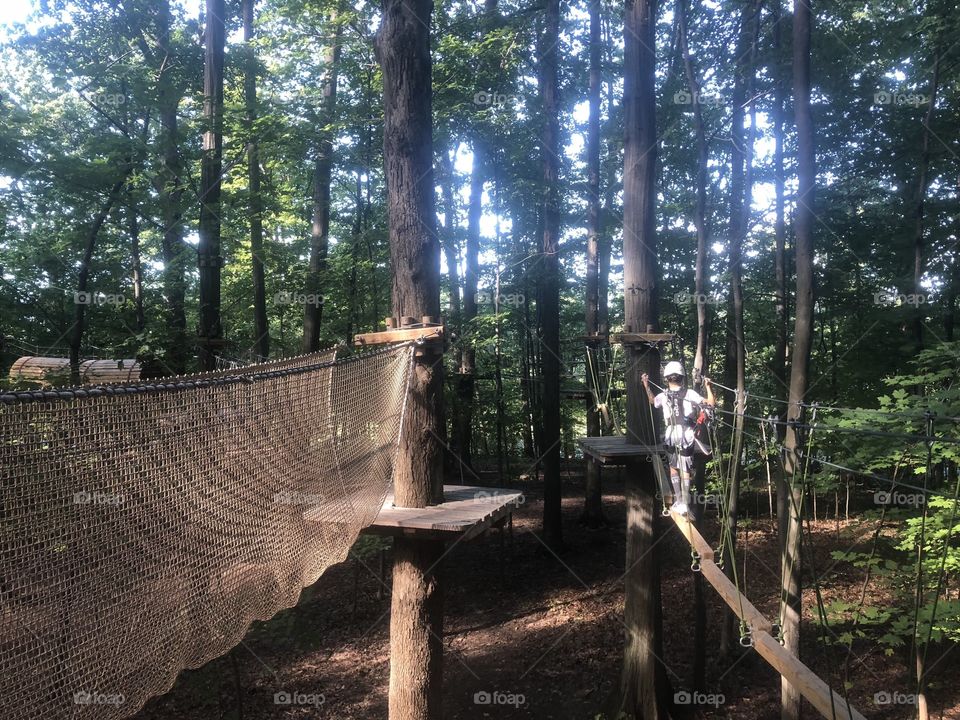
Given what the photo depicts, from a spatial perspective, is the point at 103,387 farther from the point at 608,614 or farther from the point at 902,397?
the point at 608,614

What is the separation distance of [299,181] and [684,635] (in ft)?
32.8

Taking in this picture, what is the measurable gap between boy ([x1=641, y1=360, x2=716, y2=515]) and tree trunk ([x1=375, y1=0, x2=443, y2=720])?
1.85 meters

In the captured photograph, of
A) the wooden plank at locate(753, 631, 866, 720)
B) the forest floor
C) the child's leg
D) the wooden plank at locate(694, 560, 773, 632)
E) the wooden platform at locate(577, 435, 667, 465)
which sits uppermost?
the wooden platform at locate(577, 435, 667, 465)

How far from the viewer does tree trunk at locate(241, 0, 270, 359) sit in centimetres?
832

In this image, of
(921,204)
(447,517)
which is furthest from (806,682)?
(921,204)

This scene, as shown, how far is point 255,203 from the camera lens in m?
8.49

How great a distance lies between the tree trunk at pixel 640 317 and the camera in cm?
521

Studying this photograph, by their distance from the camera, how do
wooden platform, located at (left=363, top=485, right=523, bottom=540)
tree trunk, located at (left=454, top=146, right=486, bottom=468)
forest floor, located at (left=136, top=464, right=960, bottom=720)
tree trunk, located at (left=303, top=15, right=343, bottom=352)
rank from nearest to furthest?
1. wooden platform, located at (left=363, top=485, right=523, bottom=540)
2. forest floor, located at (left=136, top=464, right=960, bottom=720)
3. tree trunk, located at (left=303, top=15, right=343, bottom=352)
4. tree trunk, located at (left=454, top=146, right=486, bottom=468)

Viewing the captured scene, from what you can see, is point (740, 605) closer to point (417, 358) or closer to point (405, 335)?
point (417, 358)

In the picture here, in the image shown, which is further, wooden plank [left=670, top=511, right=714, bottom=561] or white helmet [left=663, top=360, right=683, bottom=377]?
white helmet [left=663, top=360, right=683, bottom=377]

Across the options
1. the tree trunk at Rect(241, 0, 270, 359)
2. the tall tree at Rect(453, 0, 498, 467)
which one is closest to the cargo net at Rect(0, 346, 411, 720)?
the tree trunk at Rect(241, 0, 270, 359)

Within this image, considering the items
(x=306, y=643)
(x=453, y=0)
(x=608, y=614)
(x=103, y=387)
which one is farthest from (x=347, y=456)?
(x=453, y=0)

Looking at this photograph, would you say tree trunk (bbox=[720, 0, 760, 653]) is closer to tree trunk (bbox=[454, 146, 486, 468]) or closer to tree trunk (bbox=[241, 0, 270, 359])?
tree trunk (bbox=[454, 146, 486, 468])

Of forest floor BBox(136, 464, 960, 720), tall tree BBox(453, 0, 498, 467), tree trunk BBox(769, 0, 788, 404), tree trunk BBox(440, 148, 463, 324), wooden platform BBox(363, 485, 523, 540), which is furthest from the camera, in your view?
tree trunk BBox(440, 148, 463, 324)
